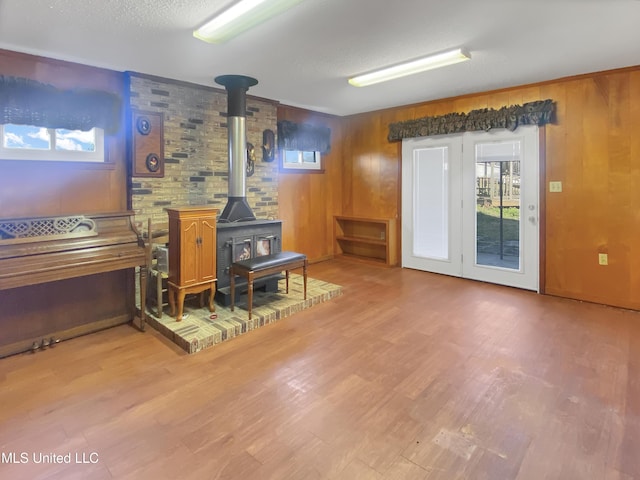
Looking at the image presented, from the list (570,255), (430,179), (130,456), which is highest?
(430,179)

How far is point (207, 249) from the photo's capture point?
3518 millimetres

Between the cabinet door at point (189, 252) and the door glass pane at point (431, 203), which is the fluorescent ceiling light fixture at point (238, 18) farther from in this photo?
the door glass pane at point (431, 203)

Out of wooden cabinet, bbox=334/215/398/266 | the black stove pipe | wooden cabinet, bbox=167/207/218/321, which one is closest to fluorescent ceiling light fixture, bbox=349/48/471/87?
the black stove pipe

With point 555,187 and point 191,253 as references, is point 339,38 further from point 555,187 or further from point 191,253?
point 555,187

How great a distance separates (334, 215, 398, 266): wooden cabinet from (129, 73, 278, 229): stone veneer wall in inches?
77.0

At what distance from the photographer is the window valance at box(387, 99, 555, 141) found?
4.21 meters

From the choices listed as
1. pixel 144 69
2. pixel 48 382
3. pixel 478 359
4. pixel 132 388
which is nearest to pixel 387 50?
pixel 144 69

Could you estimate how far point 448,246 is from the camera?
5.28m

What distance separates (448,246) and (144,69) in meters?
4.22

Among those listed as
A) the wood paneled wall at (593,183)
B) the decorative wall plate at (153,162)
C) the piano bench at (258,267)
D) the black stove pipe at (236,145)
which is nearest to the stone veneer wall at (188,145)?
the decorative wall plate at (153,162)

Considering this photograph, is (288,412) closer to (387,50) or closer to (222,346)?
(222,346)

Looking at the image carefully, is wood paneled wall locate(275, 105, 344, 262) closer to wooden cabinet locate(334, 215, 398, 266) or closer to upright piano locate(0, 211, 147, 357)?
wooden cabinet locate(334, 215, 398, 266)

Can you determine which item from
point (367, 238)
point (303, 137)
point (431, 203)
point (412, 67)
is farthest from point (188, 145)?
point (431, 203)

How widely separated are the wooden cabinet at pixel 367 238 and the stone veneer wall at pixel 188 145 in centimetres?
196
